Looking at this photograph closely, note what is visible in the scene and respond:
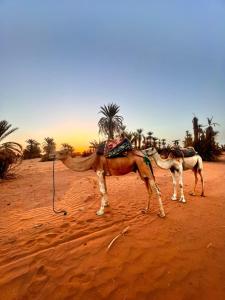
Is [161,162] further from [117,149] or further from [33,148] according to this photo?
[33,148]

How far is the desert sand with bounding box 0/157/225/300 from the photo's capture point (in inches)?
99.3

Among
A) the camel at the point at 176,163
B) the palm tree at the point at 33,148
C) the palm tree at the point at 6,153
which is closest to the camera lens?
the camel at the point at 176,163

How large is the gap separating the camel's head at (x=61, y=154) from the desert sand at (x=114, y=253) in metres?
1.55

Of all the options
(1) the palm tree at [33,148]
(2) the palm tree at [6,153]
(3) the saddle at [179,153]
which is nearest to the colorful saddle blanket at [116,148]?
(3) the saddle at [179,153]

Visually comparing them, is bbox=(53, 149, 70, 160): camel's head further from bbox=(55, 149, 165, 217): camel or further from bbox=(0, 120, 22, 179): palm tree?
bbox=(0, 120, 22, 179): palm tree

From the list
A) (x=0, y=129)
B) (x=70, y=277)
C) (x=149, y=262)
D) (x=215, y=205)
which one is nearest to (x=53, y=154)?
(x=70, y=277)

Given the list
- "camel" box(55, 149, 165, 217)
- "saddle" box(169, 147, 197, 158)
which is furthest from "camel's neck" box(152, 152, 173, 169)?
"camel" box(55, 149, 165, 217)

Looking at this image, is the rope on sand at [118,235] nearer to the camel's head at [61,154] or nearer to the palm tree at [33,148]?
the camel's head at [61,154]

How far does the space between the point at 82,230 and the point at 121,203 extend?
2.09 m

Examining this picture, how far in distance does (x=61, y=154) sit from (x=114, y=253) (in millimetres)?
2795

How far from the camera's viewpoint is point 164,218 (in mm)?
4676

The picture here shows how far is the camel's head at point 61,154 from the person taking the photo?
4.97 m

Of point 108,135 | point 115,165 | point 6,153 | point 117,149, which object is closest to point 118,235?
point 115,165

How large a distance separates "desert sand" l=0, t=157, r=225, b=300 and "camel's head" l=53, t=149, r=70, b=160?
5.08 ft
